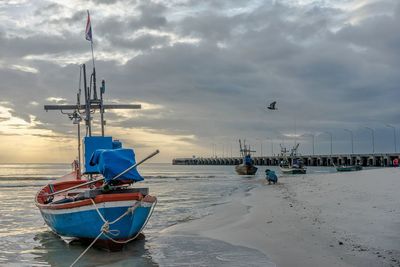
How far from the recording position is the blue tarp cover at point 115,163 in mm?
13242

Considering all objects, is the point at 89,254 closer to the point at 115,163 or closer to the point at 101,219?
the point at 101,219

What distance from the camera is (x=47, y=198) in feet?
59.8

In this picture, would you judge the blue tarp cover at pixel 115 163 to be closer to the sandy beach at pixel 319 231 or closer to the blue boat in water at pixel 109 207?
the blue boat in water at pixel 109 207

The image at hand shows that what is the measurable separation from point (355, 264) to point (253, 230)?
5971 mm

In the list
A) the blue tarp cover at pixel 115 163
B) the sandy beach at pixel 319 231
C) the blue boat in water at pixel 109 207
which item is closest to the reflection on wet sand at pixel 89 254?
the blue boat in water at pixel 109 207

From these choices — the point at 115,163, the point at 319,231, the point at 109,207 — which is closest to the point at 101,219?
Answer: the point at 109,207

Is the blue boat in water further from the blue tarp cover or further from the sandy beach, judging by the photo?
the sandy beach

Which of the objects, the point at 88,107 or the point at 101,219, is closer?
the point at 101,219

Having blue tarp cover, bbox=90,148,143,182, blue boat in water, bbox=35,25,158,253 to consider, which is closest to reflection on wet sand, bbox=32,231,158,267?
blue boat in water, bbox=35,25,158,253

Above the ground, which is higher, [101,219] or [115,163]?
[115,163]

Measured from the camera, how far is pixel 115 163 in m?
13.4

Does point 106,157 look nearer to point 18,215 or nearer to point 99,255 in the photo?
point 99,255

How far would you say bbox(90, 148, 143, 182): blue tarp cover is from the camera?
13242 mm

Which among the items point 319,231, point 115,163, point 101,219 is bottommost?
point 319,231
